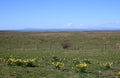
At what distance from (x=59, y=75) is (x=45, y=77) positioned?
0.90 m

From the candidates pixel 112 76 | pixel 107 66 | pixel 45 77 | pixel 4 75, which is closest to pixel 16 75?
pixel 4 75

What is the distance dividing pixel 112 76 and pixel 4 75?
6.02 meters

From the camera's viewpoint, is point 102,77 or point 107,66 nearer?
point 102,77

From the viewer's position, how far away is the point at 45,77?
39.7ft

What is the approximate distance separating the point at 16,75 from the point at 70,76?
2939 mm

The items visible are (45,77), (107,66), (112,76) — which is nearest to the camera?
(45,77)

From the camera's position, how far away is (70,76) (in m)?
12.5

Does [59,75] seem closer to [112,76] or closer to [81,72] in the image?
[81,72]

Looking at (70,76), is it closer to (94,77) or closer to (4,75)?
(94,77)

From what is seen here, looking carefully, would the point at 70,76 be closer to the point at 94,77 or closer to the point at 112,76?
the point at 94,77

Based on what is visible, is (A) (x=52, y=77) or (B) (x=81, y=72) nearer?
(A) (x=52, y=77)

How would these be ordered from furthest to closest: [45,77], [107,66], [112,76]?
[107,66]
[112,76]
[45,77]

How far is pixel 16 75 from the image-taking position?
12.4 m

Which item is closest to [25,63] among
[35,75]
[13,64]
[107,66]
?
[13,64]
